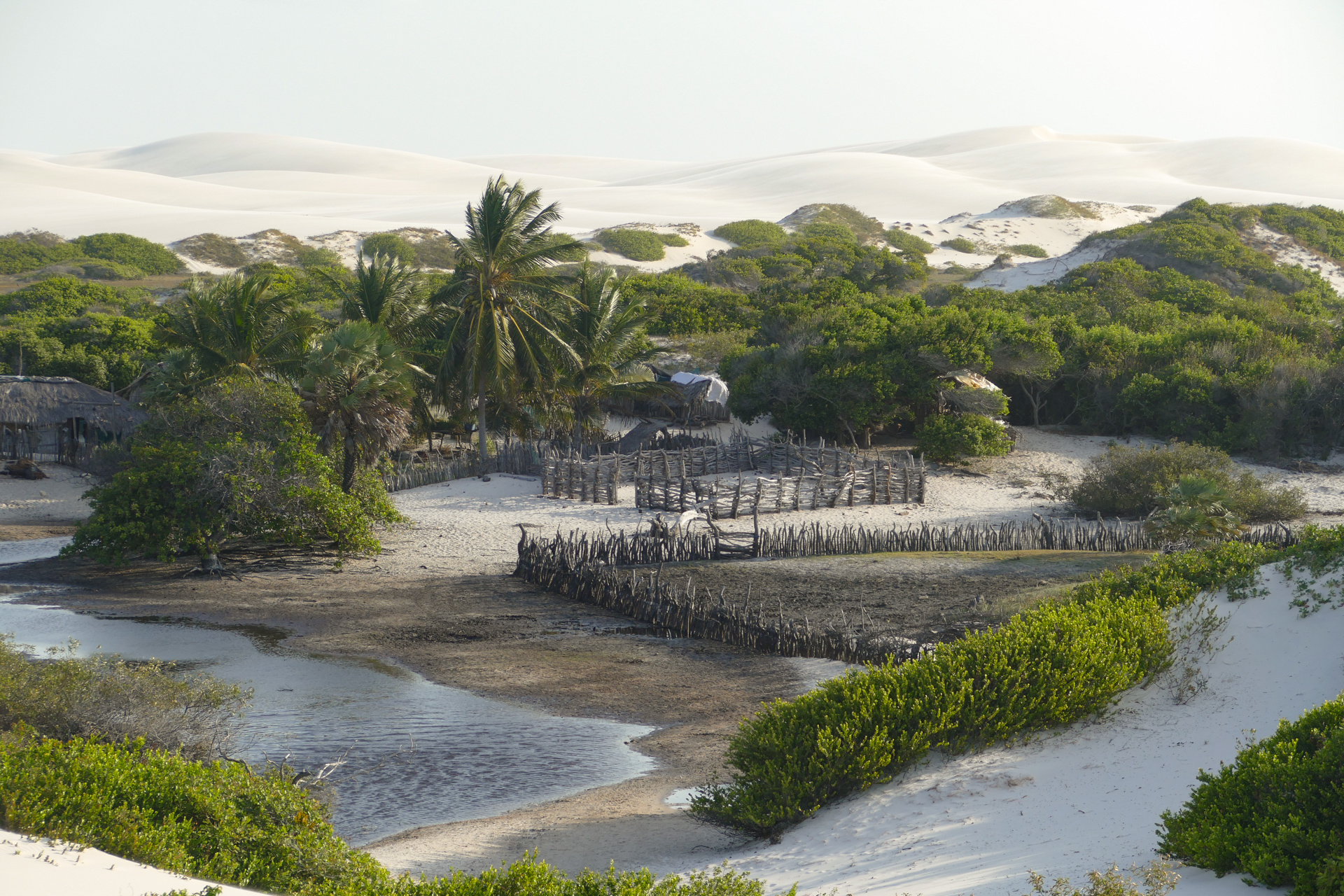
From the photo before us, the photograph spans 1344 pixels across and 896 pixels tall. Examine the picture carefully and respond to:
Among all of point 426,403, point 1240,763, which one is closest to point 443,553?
point 426,403

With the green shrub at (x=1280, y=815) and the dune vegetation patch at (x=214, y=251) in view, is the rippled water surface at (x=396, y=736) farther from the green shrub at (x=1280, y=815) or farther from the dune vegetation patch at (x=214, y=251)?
the dune vegetation patch at (x=214, y=251)

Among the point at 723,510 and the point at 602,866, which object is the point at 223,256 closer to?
the point at 723,510

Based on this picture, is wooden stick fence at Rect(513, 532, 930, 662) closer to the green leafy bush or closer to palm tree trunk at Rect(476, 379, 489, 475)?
the green leafy bush

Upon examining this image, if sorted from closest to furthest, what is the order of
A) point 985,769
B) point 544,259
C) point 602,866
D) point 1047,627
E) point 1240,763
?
point 1240,763 → point 602,866 → point 985,769 → point 1047,627 → point 544,259

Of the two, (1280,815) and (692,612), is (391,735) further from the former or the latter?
(1280,815)

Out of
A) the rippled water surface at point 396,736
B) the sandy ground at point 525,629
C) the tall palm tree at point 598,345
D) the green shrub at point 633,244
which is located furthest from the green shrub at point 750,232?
the rippled water surface at point 396,736

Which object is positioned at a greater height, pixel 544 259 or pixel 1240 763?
pixel 544 259
